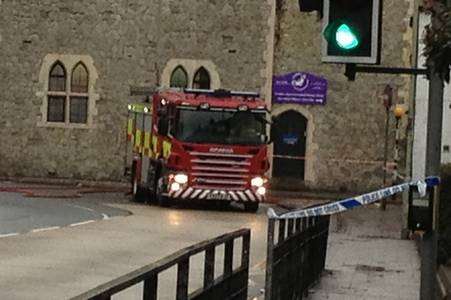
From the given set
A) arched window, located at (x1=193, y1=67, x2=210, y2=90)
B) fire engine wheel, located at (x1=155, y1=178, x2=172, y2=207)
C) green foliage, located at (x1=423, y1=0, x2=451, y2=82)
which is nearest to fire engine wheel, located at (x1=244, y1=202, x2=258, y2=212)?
fire engine wheel, located at (x1=155, y1=178, x2=172, y2=207)

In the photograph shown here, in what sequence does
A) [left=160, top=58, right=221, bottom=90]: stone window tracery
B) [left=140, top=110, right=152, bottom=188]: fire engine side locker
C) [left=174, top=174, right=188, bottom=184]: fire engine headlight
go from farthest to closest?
[left=160, top=58, right=221, bottom=90]: stone window tracery → [left=140, top=110, right=152, bottom=188]: fire engine side locker → [left=174, top=174, right=188, bottom=184]: fire engine headlight

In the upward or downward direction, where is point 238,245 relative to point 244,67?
downward

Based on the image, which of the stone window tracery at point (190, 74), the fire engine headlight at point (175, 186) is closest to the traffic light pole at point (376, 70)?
the fire engine headlight at point (175, 186)

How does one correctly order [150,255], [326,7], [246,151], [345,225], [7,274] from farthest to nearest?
[246,151]
[345,225]
[150,255]
[7,274]
[326,7]

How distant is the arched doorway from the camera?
32.2 m

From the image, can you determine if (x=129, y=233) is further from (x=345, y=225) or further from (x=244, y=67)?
(x=244, y=67)

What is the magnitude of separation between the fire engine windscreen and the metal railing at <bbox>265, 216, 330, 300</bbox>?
10.8 meters

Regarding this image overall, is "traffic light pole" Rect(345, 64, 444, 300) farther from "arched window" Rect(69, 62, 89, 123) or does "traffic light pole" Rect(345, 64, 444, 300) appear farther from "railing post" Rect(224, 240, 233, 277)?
"arched window" Rect(69, 62, 89, 123)

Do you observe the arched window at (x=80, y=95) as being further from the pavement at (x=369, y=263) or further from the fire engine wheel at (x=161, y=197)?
the pavement at (x=369, y=263)

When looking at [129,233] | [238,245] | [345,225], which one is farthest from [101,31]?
[238,245]

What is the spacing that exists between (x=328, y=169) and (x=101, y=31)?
8785mm

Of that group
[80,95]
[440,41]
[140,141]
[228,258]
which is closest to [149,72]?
[80,95]

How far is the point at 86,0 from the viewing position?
110 ft

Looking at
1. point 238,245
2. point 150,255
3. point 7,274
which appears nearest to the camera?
point 238,245
